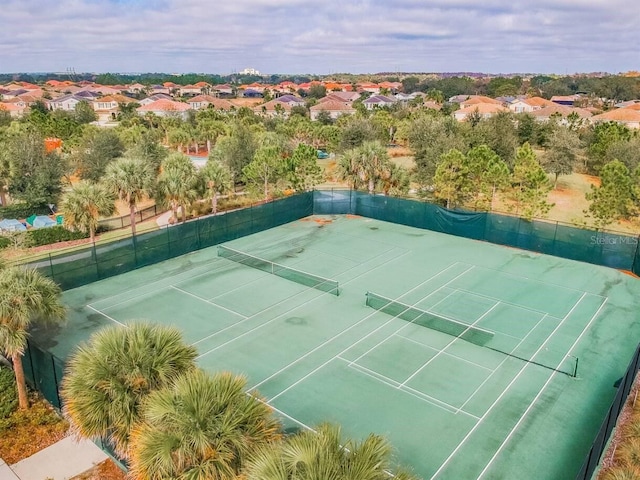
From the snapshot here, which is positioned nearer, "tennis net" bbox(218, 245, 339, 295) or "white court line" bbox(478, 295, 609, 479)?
"white court line" bbox(478, 295, 609, 479)

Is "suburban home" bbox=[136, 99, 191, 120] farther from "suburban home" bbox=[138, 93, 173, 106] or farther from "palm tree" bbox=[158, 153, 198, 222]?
"palm tree" bbox=[158, 153, 198, 222]

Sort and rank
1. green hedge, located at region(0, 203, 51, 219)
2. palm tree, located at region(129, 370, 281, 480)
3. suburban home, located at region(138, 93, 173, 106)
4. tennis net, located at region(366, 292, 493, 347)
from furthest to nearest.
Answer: suburban home, located at region(138, 93, 173, 106) → green hedge, located at region(0, 203, 51, 219) → tennis net, located at region(366, 292, 493, 347) → palm tree, located at region(129, 370, 281, 480)

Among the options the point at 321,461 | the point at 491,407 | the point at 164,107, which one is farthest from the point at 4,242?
the point at 164,107

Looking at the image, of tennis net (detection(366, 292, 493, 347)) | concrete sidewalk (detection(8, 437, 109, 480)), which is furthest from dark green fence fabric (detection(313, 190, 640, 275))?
concrete sidewalk (detection(8, 437, 109, 480))

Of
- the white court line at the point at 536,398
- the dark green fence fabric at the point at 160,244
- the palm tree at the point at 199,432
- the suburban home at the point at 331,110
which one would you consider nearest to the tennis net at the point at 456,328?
the white court line at the point at 536,398

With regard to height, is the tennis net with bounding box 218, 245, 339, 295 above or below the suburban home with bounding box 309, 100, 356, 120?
below

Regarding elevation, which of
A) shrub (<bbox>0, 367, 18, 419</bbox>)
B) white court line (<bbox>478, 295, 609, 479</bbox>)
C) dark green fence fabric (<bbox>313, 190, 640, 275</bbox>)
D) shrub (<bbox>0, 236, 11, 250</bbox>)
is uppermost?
dark green fence fabric (<bbox>313, 190, 640, 275</bbox>)

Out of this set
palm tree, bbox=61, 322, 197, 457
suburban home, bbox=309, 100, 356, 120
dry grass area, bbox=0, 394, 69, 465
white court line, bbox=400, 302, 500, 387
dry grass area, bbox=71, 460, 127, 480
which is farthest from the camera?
suburban home, bbox=309, 100, 356, 120
